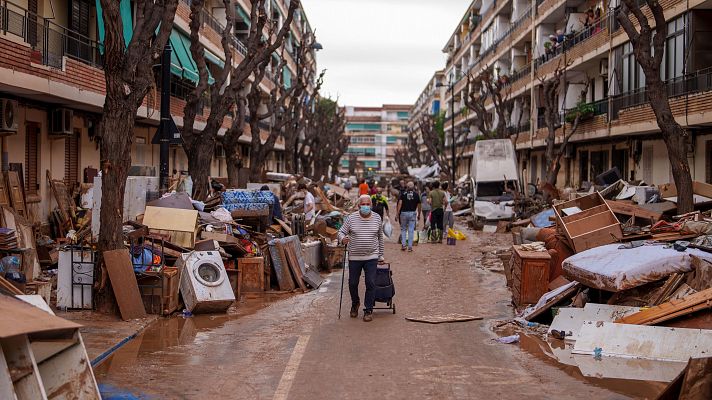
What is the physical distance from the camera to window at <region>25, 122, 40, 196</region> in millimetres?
20250

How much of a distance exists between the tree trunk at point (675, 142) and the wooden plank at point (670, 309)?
23.7 feet

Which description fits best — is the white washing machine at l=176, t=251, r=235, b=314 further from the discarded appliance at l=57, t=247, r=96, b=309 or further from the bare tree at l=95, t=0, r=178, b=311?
the discarded appliance at l=57, t=247, r=96, b=309

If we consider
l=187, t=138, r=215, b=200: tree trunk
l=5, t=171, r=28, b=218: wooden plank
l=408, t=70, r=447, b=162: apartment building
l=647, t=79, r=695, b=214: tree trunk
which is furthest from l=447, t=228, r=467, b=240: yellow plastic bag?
l=408, t=70, r=447, b=162: apartment building

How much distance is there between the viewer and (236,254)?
15.0m

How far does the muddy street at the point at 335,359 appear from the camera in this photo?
7.67m

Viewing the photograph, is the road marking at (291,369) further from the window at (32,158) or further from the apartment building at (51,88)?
the window at (32,158)

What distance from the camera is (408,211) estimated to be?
2292 cm

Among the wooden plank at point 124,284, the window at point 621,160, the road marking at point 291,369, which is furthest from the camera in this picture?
the window at point 621,160

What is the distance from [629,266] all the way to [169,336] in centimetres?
583

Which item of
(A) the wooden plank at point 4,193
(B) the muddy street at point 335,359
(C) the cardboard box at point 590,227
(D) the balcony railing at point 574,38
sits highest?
(D) the balcony railing at point 574,38

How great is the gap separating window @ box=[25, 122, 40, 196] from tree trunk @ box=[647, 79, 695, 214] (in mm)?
14100

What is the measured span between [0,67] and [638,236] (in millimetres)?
11727

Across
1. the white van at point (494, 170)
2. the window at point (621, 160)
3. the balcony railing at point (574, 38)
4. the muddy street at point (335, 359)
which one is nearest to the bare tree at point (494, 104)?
the balcony railing at point (574, 38)

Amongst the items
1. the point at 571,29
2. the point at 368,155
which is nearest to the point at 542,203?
the point at 571,29
